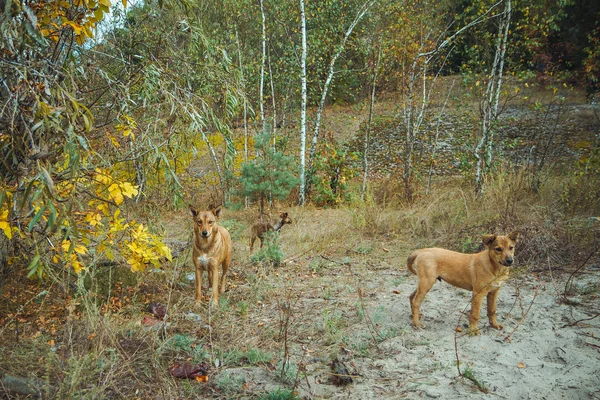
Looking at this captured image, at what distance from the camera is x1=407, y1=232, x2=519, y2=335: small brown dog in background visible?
15.9ft

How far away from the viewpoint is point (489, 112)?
35.7ft

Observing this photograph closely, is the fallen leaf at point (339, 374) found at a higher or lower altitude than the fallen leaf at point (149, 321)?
higher

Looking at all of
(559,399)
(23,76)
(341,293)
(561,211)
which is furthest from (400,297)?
(23,76)

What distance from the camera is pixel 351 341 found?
4.82m

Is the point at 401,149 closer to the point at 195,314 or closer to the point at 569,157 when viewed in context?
the point at 569,157

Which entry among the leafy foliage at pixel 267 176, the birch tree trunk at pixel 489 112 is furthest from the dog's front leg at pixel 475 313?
the leafy foliage at pixel 267 176

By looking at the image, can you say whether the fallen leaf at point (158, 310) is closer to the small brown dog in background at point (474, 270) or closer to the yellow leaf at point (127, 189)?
the yellow leaf at point (127, 189)

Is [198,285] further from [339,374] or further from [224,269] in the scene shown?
[339,374]

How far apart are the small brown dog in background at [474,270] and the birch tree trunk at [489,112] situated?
5530 mm

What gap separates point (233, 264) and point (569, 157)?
→ 36.8 ft

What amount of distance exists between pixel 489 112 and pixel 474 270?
7.12 meters

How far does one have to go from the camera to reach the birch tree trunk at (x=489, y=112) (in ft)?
33.8

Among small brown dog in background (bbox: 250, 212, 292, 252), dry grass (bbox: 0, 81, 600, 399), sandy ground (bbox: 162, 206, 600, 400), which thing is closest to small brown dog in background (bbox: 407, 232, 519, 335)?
sandy ground (bbox: 162, 206, 600, 400)

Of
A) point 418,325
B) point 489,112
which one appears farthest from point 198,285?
point 489,112
